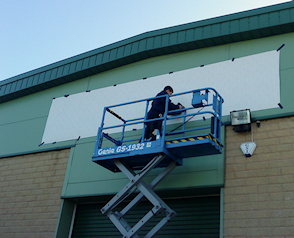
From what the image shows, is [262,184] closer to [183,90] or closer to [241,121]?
[241,121]

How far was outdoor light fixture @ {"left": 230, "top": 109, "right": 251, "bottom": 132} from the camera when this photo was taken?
9034 millimetres

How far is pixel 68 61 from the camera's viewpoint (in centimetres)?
1376

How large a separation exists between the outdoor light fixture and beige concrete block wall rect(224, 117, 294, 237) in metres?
0.18

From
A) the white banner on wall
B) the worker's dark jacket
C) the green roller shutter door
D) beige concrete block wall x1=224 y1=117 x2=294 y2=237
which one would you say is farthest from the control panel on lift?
the green roller shutter door

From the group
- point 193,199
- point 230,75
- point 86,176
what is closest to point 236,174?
point 193,199

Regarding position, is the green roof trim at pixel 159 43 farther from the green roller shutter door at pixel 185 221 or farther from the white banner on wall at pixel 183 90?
the green roller shutter door at pixel 185 221

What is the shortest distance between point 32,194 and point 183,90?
231 inches

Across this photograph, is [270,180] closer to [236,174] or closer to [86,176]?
[236,174]

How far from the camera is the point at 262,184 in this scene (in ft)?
27.5

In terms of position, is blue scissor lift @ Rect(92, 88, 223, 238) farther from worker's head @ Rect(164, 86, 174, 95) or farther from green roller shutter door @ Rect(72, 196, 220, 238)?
green roller shutter door @ Rect(72, 196, 220, 238)

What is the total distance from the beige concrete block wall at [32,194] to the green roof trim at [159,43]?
3.02 m

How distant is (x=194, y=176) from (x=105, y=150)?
2.33 m

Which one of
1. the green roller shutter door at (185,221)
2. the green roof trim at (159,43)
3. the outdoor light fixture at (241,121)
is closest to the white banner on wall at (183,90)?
the outdoor light fixture at (241,121)

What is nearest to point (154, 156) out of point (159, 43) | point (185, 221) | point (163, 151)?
point (163, 151)
